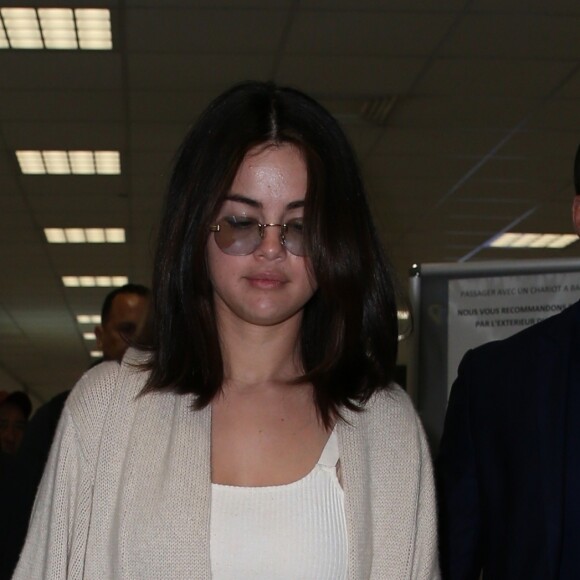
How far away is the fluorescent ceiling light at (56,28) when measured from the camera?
504 cm

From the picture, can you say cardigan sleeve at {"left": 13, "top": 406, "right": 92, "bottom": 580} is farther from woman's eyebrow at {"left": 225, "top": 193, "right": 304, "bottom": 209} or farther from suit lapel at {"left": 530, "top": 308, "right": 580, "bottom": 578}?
suit lapel at {"left": 530, "top": 308, "right": 580, "bottom": 578}

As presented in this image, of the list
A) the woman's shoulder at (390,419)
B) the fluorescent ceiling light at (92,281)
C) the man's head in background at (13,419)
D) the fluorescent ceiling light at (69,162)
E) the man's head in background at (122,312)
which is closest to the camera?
the woman's shoulder at (390,419)

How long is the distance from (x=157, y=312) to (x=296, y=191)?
28 cm

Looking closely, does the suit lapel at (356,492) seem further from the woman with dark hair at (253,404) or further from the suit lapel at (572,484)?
the suit lapel at (572,484)

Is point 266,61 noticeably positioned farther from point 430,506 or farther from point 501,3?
point 430,506

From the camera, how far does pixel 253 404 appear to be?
1.74 metres

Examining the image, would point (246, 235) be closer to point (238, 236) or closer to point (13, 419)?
point (238, 236)

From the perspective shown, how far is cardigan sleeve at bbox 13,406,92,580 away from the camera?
1526mm

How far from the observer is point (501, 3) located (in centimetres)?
491

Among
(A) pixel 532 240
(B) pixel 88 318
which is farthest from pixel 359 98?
(B) pixel 88 318

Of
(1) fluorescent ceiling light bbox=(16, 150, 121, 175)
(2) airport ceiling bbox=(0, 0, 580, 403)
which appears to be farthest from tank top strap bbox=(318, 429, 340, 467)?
(1) fluorescent ceiling light bbox=(16, 150, 121, 175)

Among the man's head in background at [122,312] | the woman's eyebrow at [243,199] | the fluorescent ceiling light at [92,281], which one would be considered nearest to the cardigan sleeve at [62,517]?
the woman's eyebrow at [243,199]

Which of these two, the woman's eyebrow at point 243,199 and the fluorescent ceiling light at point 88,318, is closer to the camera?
the woman's eyebrow at point 243,199

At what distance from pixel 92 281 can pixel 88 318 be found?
2.50m
